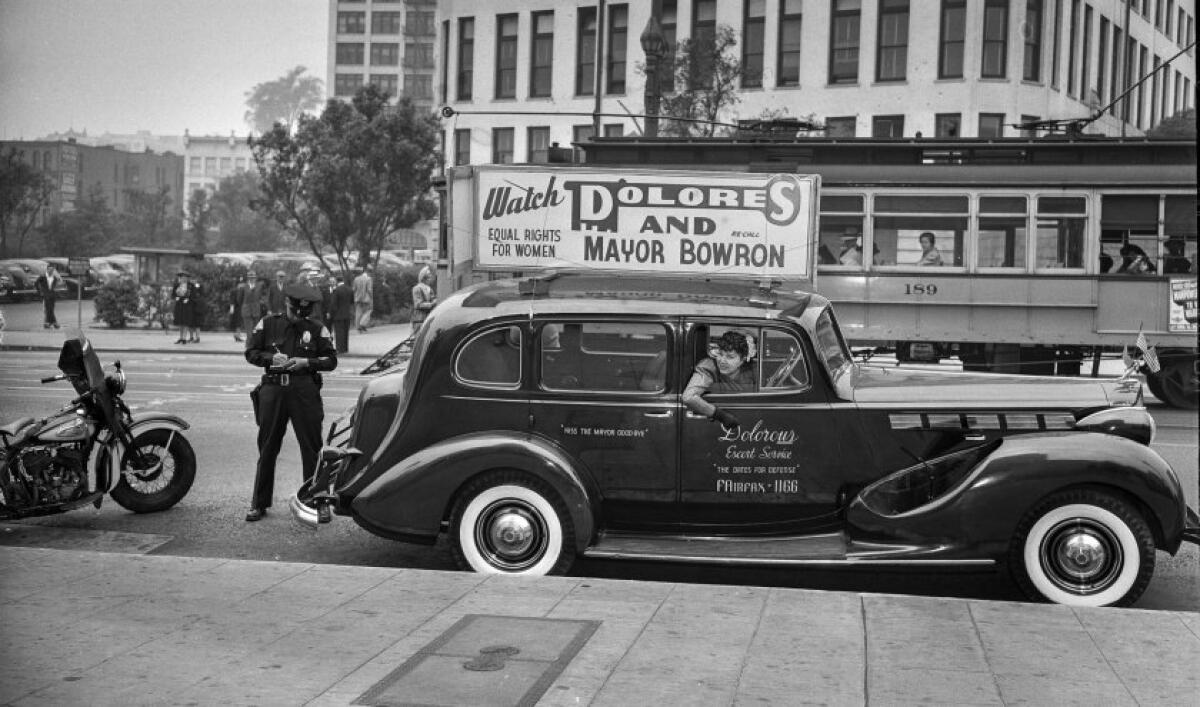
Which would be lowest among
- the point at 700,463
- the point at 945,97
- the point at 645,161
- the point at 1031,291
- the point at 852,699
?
the point at 852,699

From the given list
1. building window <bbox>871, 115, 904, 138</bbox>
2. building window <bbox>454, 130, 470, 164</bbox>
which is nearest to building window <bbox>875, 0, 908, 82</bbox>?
building window <bbox>871, 115, 904, 138</bbox>

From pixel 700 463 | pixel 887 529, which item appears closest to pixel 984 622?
pixel 887 529

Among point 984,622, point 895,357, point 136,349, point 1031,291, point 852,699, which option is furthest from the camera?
point 136,349

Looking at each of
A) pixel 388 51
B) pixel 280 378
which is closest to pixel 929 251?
pixel 280 378

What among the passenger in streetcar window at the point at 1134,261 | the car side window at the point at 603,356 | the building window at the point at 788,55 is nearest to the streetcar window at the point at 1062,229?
the passenger in streetcar window at the point at 1134,261

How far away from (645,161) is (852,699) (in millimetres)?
15141

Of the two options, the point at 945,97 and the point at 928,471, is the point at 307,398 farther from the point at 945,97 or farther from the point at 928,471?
the point at 945,97

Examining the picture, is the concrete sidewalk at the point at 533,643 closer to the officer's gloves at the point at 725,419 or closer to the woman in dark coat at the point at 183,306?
the officer's gloves at the point at 725,419

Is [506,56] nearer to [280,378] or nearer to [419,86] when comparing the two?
[419,86]

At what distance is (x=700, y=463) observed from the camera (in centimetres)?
775

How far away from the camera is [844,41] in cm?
2545

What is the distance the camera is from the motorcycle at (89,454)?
8.91m

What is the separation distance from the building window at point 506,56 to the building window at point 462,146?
3.54 meters

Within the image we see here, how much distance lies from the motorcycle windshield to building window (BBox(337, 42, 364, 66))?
90.6 feet
